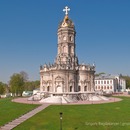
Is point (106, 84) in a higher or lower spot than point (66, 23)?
lower

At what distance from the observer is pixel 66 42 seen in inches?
2640

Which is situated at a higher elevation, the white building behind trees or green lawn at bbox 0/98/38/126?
the white building behind trees

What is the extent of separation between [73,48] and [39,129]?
4614cm

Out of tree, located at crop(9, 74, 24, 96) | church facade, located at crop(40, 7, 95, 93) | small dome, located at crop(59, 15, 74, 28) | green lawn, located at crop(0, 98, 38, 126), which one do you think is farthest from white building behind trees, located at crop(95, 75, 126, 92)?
green lawn, located at crop(0, 98, 38, 126)

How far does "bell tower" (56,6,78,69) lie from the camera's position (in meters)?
66.6

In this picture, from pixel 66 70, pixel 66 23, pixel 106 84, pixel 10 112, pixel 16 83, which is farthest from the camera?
pixel 106 84

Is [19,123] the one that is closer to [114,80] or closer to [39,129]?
[39,129]

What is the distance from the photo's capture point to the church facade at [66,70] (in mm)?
61812

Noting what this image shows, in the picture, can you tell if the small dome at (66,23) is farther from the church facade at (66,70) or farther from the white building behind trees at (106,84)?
the white building behind trees at (106,84)

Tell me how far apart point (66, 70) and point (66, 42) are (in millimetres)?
10772

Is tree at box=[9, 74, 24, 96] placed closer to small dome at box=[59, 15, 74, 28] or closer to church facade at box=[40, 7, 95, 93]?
church facade at box=[40, 7, 95, 93]

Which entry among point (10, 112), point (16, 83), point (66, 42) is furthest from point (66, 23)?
point (10, 112)

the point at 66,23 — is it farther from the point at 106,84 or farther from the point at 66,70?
the point at 106,84

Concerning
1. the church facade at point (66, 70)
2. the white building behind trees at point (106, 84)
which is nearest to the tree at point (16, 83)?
the church facade at point (66, 70)
